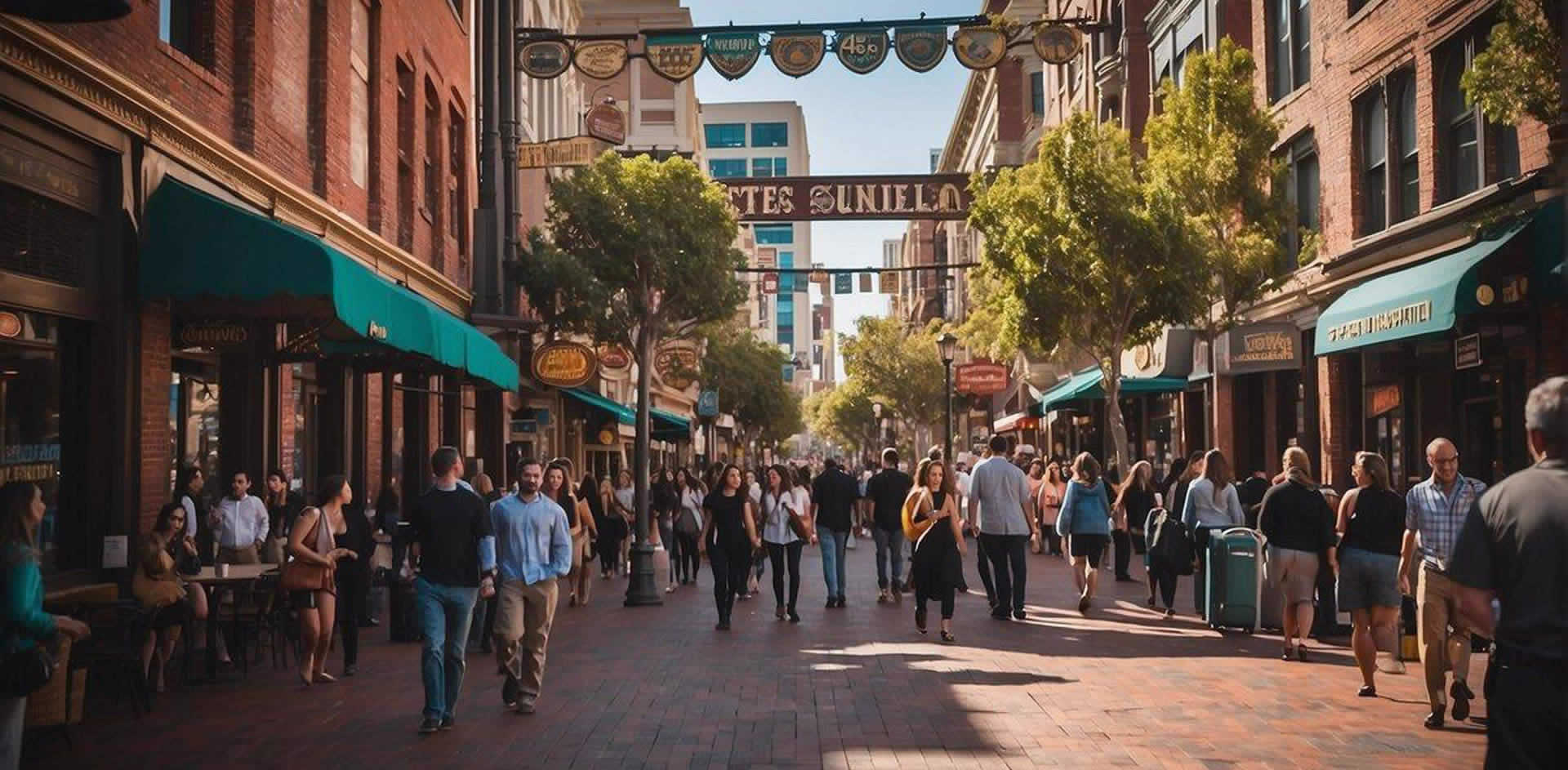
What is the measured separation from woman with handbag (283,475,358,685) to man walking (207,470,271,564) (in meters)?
1.64

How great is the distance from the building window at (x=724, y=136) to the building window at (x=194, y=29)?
484ft

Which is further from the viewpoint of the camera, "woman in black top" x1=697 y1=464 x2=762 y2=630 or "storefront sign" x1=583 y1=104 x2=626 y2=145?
"storefront sign" x1=583 y1=104 x2=626 y2=145

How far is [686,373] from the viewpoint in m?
39.6

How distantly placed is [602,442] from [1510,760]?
37624mm

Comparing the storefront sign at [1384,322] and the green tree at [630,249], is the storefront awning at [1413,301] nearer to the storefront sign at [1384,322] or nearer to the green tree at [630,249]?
the storefront sign at [1384,322]

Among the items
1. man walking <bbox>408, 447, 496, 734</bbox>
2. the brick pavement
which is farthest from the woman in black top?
man walking <bbox>408, 447, 496, 734</bbox>

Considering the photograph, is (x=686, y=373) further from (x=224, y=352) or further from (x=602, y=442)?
(x=224, y=352)

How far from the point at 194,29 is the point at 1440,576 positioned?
11851 millimetres

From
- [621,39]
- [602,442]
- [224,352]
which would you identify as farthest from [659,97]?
[224,352]

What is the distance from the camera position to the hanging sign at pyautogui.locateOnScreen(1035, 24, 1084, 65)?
27016 mm

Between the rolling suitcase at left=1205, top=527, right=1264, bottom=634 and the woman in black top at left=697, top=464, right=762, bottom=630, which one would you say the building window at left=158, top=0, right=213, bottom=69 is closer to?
the woman in black top at left=697, top=464, right=762, bottom=630

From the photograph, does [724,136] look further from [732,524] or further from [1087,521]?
[732,524]

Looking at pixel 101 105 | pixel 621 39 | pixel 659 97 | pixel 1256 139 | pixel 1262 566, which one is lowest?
pixel 1262 566

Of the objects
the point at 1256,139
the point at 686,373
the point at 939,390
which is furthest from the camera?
the point at 939,390
